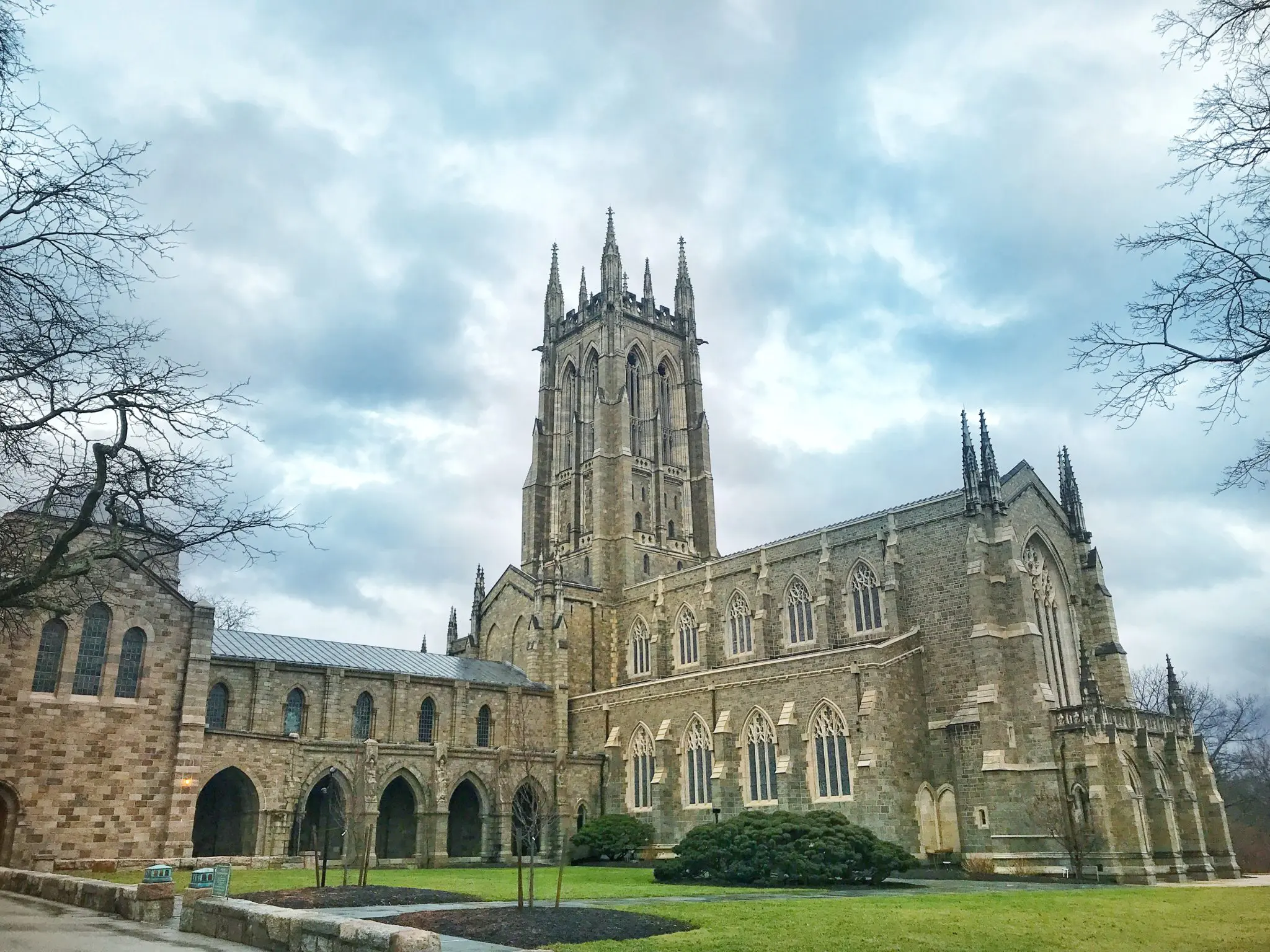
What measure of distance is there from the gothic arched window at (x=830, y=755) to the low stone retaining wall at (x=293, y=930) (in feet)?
86.1

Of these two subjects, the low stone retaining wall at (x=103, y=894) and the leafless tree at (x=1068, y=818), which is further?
the leafless tree at (x=1068, y=818)

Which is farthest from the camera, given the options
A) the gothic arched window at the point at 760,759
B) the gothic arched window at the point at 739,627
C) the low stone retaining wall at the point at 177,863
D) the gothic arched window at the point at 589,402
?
the gothic arched window at the point at 589,402

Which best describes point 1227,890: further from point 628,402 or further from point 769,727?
point 628,402

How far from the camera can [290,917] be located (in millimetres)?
13062

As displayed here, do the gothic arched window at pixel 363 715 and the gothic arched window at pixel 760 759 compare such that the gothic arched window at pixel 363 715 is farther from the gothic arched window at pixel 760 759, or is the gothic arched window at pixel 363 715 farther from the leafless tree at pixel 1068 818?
the leafless tree at pixel 1068 818

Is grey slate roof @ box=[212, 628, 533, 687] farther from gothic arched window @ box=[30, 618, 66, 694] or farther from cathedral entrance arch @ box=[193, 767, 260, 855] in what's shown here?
gothic arched window @ box=[30, 618, 66, 694]

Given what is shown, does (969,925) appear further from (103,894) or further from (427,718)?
(427,718)

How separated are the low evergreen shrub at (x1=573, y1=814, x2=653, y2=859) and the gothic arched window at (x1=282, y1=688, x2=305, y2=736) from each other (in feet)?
43.3

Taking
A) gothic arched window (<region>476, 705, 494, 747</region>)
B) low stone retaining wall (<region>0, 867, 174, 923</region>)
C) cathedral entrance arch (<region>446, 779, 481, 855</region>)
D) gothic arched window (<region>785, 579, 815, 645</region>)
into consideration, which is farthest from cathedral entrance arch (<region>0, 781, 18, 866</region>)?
gothic arched window (<region>785, 579, 815, 645</region>)

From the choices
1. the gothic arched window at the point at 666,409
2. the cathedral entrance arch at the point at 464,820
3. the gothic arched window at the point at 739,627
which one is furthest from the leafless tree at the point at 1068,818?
the gothic arched window at the point at 666,409

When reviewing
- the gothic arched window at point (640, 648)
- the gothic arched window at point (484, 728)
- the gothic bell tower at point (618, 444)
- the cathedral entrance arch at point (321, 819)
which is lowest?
the cathedral entrance arch at point (321, 819)

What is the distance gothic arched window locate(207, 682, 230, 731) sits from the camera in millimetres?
40938

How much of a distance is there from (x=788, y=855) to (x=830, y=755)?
10.5 metres

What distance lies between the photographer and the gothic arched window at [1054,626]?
40.2 metres
